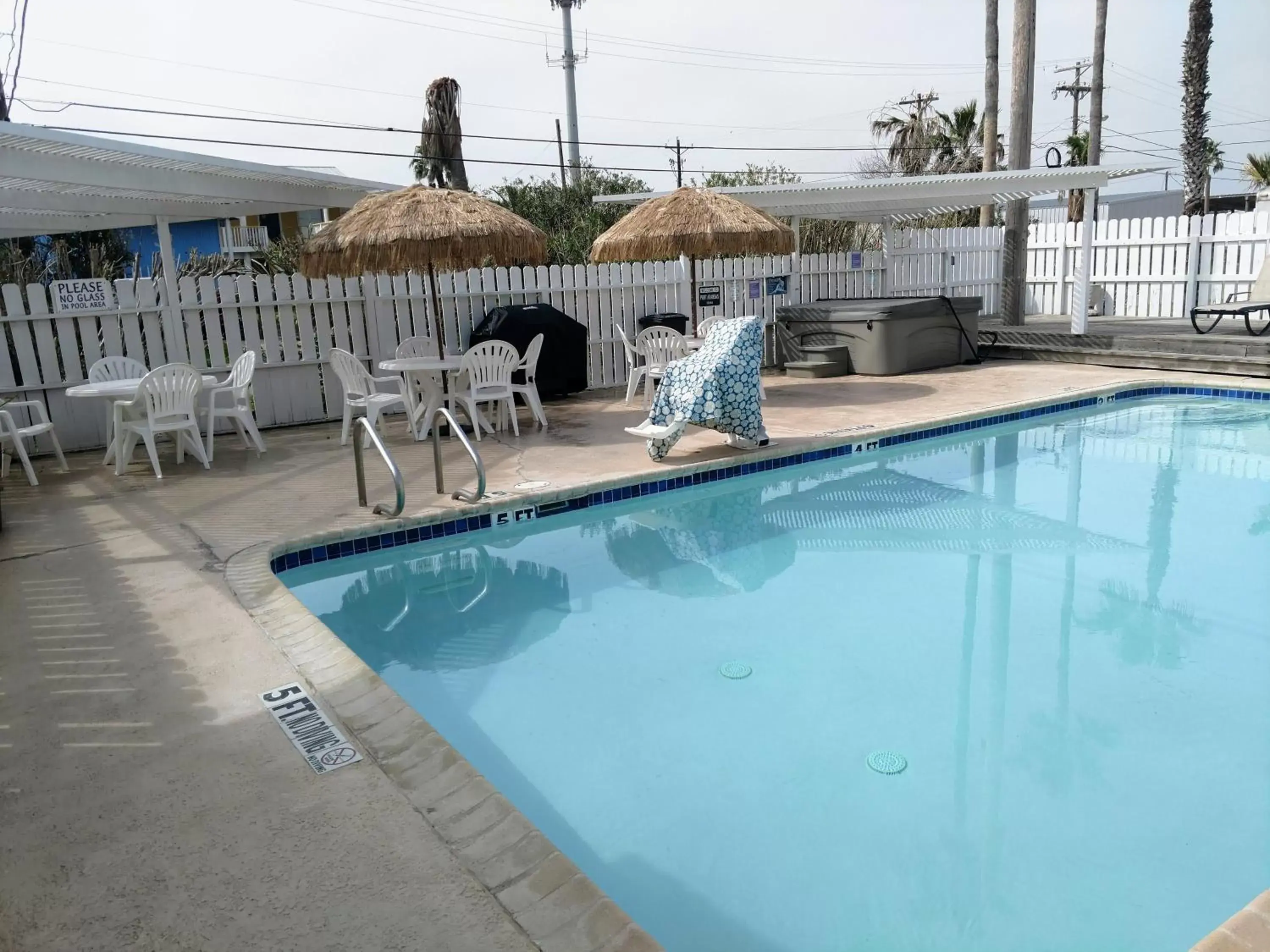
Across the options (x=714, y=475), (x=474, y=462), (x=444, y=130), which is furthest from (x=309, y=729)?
(x=444, y=130)

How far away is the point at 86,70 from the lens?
22.4 metres

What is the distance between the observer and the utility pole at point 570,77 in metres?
35.4

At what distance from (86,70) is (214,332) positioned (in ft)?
60.7

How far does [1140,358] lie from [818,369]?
3.99 metres

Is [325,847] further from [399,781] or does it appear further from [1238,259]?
[1238,259]

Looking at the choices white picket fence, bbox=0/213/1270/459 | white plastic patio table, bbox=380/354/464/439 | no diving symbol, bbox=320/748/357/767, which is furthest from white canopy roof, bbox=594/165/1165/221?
no diving symbol, bbox=320/748/357/767

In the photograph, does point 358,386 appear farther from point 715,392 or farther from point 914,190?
point 914,190

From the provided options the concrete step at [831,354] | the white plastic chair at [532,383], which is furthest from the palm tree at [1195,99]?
the white plastic chair at [532,383]

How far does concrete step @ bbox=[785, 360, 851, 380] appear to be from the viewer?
38.7 feet

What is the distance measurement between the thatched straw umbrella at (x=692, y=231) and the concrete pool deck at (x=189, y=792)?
187 inches

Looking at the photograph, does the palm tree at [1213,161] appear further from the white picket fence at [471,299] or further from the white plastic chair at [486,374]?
the white plastic chair at [486,374]

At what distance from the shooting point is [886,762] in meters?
3.34

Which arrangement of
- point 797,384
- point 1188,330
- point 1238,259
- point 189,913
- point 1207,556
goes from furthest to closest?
point 1238,259
point 1188,330
point 797,384
point 1207,556
point 189,913

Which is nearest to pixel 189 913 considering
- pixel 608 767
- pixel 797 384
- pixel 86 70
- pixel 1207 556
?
pixel 608 767
